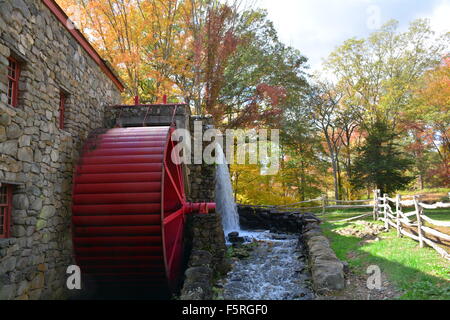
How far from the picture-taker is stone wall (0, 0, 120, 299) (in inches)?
144

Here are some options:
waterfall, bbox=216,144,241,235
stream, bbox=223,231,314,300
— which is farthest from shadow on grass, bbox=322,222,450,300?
waterfall, bbox=216,144,241,235

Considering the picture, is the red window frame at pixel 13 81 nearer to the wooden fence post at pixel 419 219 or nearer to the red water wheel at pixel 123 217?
the red water wheel at pixel 123 217

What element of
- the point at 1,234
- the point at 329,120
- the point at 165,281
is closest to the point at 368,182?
the point at 329,120

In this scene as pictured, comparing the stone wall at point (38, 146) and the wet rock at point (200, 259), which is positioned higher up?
the stone wall at point (38, 146)

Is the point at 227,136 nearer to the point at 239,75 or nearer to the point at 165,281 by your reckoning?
the point at 239,75

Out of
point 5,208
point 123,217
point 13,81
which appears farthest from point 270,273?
point 13,81

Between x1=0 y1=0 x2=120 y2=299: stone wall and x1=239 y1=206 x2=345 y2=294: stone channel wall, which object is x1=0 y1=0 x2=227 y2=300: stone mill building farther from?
x1=239 y1=206 x2=345 y2=294: stone channel wall

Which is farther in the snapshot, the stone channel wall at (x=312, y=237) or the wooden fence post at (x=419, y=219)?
the wooden fence post at (x=419, y=219)

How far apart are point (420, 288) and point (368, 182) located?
11.4m

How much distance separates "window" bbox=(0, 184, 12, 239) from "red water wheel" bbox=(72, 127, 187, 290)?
1.23 metres

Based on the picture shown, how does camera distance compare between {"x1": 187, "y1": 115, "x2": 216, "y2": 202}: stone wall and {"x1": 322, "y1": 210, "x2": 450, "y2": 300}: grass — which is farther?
{"x1": 187, "y1": 115, "x2": 216, "y2": 202}: stone wall

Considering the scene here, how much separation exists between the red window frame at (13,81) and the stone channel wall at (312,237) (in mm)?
5022

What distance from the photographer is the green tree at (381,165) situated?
13.6 m

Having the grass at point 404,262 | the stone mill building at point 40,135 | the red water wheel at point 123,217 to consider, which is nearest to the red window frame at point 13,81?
the stone mill building at point 40,135
